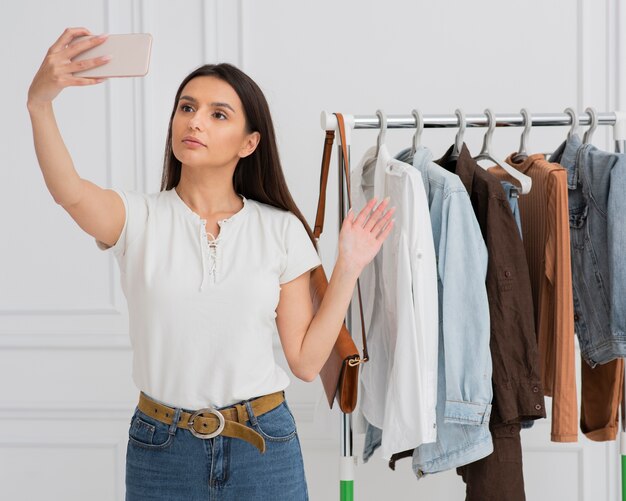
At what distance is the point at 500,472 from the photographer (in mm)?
1779

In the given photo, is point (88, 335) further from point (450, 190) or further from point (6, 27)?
point (450, 190)

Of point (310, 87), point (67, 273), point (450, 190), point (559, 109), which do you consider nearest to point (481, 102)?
point (559, 109)

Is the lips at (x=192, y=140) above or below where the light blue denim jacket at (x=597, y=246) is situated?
above

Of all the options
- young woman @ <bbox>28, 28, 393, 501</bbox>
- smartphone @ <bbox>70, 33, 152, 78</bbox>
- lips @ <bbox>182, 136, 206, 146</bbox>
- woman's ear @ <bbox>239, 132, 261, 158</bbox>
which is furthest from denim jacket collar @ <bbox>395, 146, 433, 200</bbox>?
smartphone @ <bbox>70, 33, 152, 78</bbox>

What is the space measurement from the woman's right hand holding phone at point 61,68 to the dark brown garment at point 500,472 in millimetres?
1193

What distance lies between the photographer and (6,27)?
2875 mm

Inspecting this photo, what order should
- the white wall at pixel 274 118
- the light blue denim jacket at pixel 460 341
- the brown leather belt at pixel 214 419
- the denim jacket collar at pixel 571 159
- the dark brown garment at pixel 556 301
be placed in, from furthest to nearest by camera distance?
the white wall at pixel 274 118, the denim jacket collar at pixel 571 159, the dark brown garment at pixel 556 301, the light blue denim jacket at pixel 460 341, the brown leather belt at pixel 214 419

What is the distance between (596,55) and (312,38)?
3.33 feet

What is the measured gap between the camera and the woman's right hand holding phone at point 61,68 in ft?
4.59

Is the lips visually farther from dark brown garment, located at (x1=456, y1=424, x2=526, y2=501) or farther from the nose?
dark brown garment, located at (x1=456, y1=424, x2=526, y2=501)

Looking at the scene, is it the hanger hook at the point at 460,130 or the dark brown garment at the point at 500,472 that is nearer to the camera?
the dark brown garment at the point at 500,472

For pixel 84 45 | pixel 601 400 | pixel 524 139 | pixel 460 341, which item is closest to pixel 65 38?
pixel 84 45

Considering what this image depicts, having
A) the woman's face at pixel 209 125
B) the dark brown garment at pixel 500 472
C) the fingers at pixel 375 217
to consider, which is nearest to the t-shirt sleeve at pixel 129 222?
the woman's face at pixel 209 125

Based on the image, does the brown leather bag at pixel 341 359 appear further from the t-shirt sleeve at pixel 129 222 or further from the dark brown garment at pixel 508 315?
the t-shirt sleeve at pixel 129 222
